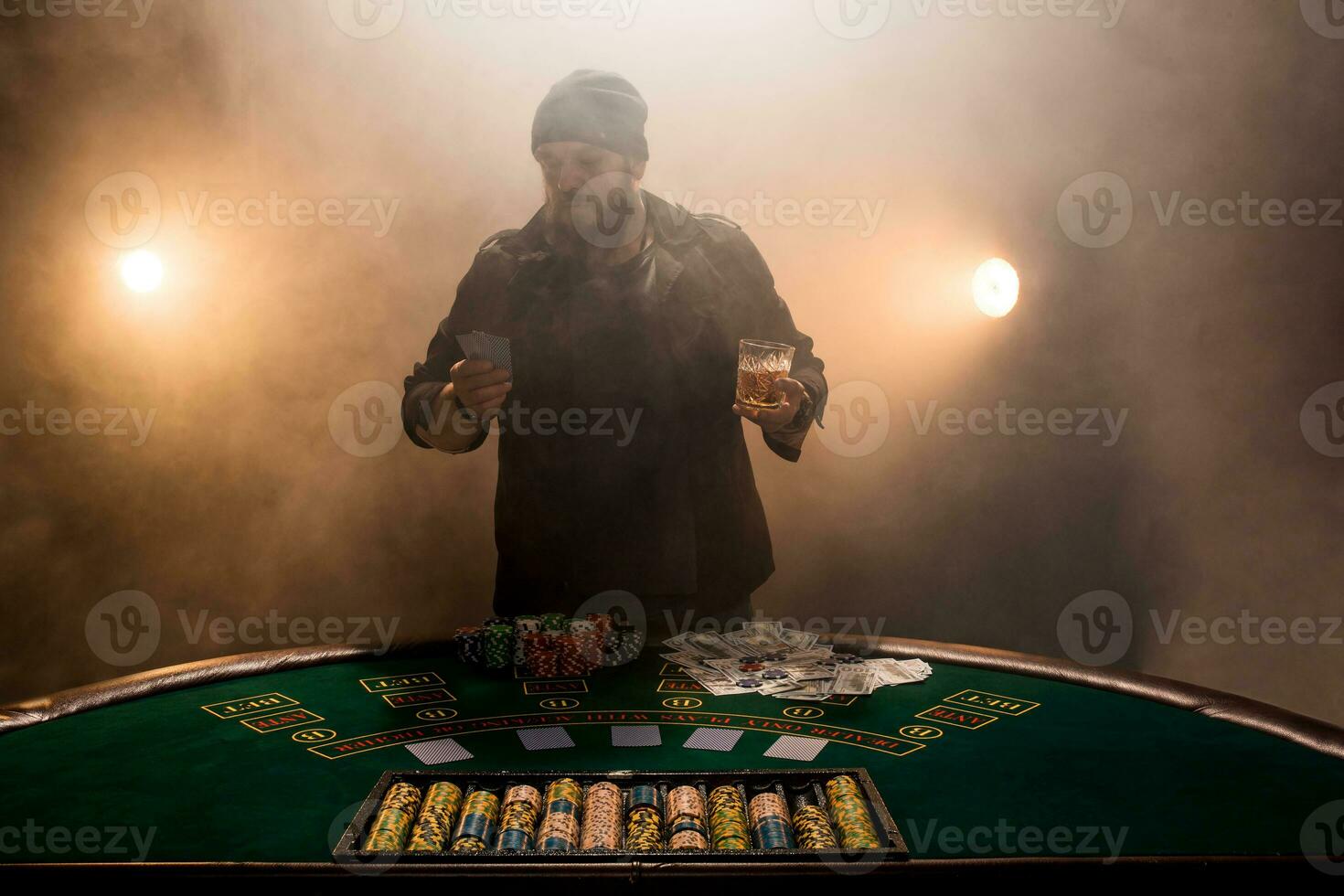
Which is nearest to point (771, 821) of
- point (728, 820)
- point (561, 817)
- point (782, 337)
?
point (728, 820)

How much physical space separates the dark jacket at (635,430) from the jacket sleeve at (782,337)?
1 centimetres

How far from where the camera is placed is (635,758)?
6.32 feet

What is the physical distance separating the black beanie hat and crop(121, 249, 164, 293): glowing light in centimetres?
159

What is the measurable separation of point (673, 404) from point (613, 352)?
0.91 feet

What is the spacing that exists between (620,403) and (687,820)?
77.2 inches

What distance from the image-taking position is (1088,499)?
13.2ft

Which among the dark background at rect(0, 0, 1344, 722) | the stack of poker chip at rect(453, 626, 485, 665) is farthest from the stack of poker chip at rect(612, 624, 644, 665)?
the dark background at rect(0, 0, 1344, 722)

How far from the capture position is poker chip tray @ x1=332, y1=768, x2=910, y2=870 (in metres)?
1.47

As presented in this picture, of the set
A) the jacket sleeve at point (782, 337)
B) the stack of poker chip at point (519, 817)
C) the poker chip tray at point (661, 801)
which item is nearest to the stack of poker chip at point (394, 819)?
the poker chip tray at point (661, 801)

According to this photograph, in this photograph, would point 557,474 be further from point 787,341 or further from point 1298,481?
point 1298,481

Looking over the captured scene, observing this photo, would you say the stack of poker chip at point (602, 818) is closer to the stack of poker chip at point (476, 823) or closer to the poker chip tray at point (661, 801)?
the poker chip tray at point (661, 801)

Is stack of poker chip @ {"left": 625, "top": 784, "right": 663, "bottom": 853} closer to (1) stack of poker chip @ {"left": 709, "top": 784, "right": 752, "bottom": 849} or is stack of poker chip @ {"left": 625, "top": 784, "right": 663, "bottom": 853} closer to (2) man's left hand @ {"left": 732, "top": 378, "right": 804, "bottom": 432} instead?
(1) stack of poker chip @ {"left": 709, "top": 784, "right": 752, "bottom": 849}

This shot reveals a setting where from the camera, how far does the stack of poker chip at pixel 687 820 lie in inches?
61.8

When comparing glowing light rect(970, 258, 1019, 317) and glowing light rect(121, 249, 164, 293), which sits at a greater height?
glowing light rect(970, 258, 1019, 317)
